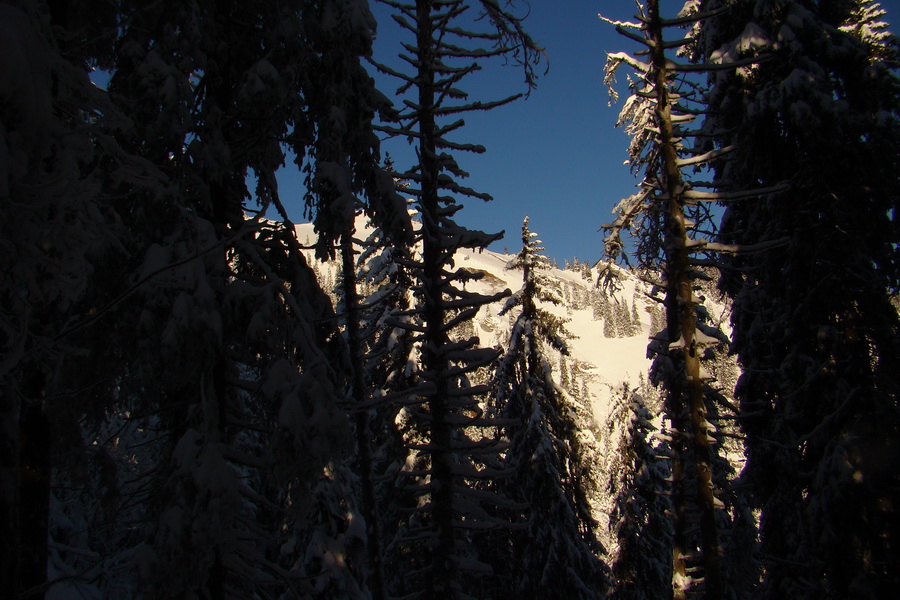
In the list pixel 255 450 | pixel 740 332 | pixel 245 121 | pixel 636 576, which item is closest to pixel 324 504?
pixel 255 450

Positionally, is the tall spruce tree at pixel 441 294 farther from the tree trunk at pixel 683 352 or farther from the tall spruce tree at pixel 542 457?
the tall spruce tree at pixel 542 457

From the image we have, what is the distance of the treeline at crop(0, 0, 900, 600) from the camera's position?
3.50m

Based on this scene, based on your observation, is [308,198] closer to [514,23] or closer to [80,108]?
[80,108]

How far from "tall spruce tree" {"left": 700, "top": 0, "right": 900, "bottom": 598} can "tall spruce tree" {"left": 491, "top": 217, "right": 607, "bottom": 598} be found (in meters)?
7.33

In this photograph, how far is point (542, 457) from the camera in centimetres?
1578

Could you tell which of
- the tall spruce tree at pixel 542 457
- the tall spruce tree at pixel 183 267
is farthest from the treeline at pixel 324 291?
the tall spruce tree at pixel 542 457

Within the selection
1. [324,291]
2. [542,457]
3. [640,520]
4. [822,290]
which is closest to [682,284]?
[822,290]

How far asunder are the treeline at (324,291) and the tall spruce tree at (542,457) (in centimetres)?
573

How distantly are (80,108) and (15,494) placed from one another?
263cm

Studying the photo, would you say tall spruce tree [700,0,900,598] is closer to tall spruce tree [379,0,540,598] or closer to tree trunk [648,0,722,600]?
Result: tree trunk [648,0,722,600]

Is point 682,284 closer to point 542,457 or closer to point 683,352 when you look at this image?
point 683,352

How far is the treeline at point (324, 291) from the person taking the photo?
3.50 metres

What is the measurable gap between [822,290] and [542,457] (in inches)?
388

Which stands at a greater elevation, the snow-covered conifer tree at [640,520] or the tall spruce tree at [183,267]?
the tall spruce tree at [183,267]
